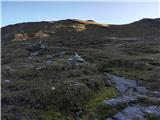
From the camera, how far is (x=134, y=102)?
66.3 feet

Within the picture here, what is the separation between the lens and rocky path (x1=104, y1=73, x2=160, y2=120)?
18484 millimetres

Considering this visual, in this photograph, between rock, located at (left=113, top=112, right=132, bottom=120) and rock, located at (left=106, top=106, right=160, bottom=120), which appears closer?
rock, located at (left=113, top=112, right=132, bottom=120)

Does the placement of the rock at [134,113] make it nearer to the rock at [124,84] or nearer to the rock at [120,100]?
the rock at [120,100]

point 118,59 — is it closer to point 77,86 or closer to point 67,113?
point 77,86

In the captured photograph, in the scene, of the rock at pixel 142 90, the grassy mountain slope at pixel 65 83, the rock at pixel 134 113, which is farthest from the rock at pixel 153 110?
the rock at pixel 142 90

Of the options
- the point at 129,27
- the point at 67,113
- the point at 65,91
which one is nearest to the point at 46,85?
the point at 65,91

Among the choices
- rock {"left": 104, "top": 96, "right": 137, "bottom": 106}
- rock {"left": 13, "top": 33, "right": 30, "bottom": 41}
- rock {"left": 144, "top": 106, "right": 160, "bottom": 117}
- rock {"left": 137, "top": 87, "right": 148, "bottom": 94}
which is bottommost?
rock {"left": 13, "top": 33, "right": 30, "bottom": 41}

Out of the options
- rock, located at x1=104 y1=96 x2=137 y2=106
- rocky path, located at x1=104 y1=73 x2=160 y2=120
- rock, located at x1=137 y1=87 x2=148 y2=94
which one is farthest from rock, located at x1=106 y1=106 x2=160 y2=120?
rock, located at x1=137 y1=87 x2=148 y2=94

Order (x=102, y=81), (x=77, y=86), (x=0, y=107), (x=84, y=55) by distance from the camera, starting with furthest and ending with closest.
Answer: (x=84, y=55), (x=102, y=81), (x=77, y=86), (x=0, y=107)

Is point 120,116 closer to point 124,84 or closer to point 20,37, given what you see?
point 124,84

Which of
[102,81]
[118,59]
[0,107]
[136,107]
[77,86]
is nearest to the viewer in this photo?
[0,107]

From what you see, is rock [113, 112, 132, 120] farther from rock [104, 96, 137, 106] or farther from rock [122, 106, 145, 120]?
rock [104, 96, 137, 106]

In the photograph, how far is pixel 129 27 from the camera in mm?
76438

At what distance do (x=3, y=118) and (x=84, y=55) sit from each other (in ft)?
62.3
